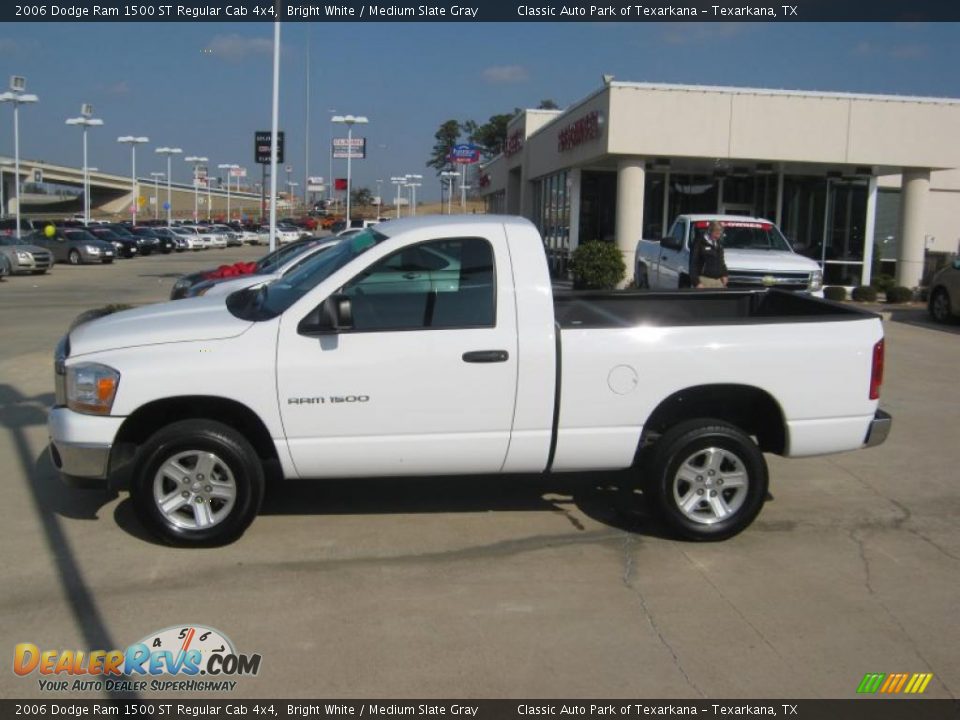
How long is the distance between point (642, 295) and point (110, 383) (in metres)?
4.25

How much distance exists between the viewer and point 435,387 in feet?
17.6

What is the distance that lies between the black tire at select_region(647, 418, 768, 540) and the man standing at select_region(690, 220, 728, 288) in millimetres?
7151

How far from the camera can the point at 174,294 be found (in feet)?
49.6

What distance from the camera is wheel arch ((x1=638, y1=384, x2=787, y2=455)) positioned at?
571cm

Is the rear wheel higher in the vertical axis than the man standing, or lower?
lower

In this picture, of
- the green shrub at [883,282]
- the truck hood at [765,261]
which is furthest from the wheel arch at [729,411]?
the green shrub at [883,282]

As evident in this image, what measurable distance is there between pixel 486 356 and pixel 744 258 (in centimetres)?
1108

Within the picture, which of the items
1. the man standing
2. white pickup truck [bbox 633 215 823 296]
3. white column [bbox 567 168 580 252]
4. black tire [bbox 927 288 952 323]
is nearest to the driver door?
the man standing

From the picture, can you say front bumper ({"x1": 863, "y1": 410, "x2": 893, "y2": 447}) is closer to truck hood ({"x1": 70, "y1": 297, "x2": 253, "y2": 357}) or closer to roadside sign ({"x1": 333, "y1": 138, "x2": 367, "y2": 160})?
truck hood ({"x1": 70, "y1": 297, "x2": 253, "y2": 357})

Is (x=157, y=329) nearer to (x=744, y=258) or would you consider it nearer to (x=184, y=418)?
(x=184, y=418)

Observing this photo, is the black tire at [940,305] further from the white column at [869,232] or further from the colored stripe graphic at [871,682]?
the colored stripe graphic at [871,682]

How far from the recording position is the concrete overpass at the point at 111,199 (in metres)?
126

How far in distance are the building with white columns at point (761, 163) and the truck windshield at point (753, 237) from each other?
648 cm

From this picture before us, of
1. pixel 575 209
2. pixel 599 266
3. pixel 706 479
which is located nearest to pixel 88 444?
pixel 706 479
